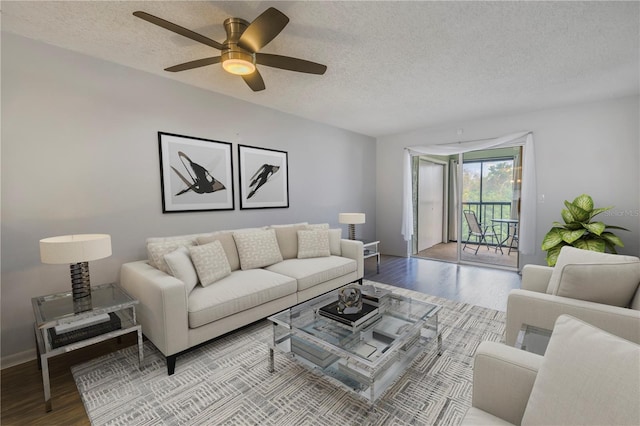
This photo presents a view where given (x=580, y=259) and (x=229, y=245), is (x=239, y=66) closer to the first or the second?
(x=229, y=245)

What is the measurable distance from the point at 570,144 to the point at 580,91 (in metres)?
0.89

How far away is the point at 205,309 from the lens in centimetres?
216

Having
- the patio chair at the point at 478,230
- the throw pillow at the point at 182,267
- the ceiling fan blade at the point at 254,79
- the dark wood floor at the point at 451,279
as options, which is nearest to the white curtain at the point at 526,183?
the dark wood floor at the point at 451,279

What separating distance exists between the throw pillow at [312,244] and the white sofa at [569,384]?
2.61m

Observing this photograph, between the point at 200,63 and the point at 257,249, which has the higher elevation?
the point at 200,63

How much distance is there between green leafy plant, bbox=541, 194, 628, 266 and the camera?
344 centimetres

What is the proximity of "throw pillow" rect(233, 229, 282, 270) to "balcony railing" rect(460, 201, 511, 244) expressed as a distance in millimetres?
3793

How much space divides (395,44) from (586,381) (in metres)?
2.46

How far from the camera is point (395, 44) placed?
7.57 feet

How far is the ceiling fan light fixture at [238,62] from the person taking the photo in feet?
6.25

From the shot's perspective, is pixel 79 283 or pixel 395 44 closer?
pixel 79 283

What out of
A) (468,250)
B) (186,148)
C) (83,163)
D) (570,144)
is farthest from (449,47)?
(468,250)

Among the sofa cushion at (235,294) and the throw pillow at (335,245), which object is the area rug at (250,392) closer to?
the sofa cushion at (235,294)

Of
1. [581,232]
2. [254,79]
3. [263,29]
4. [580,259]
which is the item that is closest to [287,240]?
[254,79]
